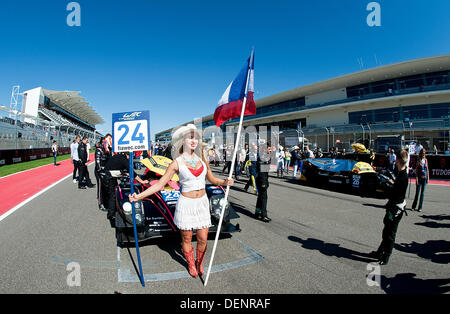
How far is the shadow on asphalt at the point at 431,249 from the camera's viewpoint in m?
3.40

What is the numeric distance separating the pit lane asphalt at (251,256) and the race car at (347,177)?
1843mm

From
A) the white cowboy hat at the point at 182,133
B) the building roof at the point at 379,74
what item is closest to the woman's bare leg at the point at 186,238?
the white cowboy hat at the point at 182,133

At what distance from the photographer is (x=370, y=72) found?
106 ft

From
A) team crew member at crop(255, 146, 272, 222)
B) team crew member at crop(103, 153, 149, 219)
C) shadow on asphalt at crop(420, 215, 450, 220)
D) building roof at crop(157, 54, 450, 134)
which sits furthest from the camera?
building roof at crop(157, 54, 450, 134)

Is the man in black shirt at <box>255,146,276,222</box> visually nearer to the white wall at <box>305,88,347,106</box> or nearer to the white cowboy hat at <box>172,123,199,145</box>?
the white cowboy hat at <box>172,123,199,145</box>

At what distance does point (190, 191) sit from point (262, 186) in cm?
279

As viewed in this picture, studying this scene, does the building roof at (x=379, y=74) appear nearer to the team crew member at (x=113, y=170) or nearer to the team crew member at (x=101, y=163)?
the team crew member at (x=101, y=163)

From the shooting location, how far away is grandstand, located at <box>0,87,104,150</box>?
59.3ft

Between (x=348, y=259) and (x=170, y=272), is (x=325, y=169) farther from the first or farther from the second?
(x=170, y=272)

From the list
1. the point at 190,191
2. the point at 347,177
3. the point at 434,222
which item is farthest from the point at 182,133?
the point at 347,177

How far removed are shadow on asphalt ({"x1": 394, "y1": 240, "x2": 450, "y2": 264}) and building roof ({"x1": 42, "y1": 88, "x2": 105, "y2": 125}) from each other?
6841cm

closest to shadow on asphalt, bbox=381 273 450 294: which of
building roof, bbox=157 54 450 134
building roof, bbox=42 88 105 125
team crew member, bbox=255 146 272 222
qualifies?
team crew member, bbox=255 146 272 222
